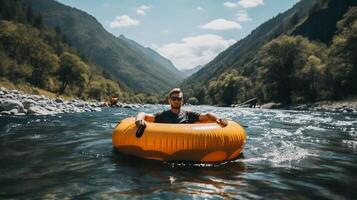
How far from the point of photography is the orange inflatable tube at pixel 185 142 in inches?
348

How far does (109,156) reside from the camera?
33.4ft

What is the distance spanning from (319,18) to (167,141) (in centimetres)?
13454

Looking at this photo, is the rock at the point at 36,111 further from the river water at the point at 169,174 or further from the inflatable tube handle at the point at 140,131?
the inflatable tube handle at the point at 140,131

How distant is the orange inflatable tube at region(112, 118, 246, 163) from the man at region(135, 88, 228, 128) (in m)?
0.63

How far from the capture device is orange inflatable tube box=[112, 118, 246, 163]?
8.84 metres

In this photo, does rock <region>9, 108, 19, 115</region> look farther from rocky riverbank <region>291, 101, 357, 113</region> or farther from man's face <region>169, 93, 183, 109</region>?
rocky riverbank <region>291, 101, 357, 113</region>

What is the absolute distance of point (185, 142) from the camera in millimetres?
8812

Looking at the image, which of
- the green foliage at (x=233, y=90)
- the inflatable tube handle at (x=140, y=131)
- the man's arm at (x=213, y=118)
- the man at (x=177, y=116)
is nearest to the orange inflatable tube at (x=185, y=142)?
the inflatable tube handle at (x=140, y=131)

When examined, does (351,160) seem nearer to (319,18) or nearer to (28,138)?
(28,138)

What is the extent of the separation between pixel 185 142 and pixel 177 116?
2.22 m

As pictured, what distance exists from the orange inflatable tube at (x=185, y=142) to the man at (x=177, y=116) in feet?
2.06

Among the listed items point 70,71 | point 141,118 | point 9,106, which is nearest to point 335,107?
point 9,106

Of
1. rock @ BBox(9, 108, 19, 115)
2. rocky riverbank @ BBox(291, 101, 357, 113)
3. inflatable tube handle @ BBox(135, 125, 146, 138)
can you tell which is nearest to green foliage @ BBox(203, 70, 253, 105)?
rocky riverbank @ BBox(291, 101, 357, 113)

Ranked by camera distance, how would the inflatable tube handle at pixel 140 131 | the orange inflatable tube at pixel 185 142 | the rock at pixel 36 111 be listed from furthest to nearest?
1. the rock at pixel 36 111
2. the inflatable tube handle at pixel 140 131
3. the orange inflatable tube at pixel 185 142
